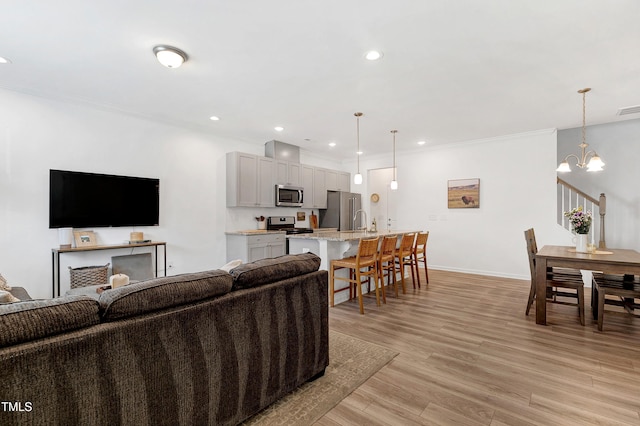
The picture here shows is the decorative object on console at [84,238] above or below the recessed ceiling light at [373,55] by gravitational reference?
below

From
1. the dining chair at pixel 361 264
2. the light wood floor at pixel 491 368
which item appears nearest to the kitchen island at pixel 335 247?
the dining chair at pixel 361 264

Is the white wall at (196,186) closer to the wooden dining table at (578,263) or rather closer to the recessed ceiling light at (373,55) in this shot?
the wooden dining table at (578,263)

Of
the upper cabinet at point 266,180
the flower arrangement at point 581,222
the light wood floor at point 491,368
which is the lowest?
the light wood floor at point 491,368

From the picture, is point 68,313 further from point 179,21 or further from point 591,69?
point 591,69

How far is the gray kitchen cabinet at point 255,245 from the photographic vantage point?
5.10 metres

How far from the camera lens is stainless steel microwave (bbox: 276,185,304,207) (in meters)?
5.90

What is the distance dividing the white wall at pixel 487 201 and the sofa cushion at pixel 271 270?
482 cm

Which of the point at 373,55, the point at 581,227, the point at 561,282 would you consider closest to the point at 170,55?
the point at 373,55

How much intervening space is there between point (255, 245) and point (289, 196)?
4.52 feet

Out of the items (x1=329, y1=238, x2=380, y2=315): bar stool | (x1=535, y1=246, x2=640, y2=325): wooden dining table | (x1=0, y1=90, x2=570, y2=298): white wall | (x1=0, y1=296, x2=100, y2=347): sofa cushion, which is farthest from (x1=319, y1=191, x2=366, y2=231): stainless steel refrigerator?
(x1=0, y1=296, x2=100, y2=347): sofa cushion

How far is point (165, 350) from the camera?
1.35 m

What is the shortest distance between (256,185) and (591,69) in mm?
4757

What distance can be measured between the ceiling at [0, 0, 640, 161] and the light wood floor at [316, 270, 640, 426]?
2645mm

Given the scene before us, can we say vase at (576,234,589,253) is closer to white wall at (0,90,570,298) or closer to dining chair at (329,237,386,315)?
white wall at (0,90,570,298)
